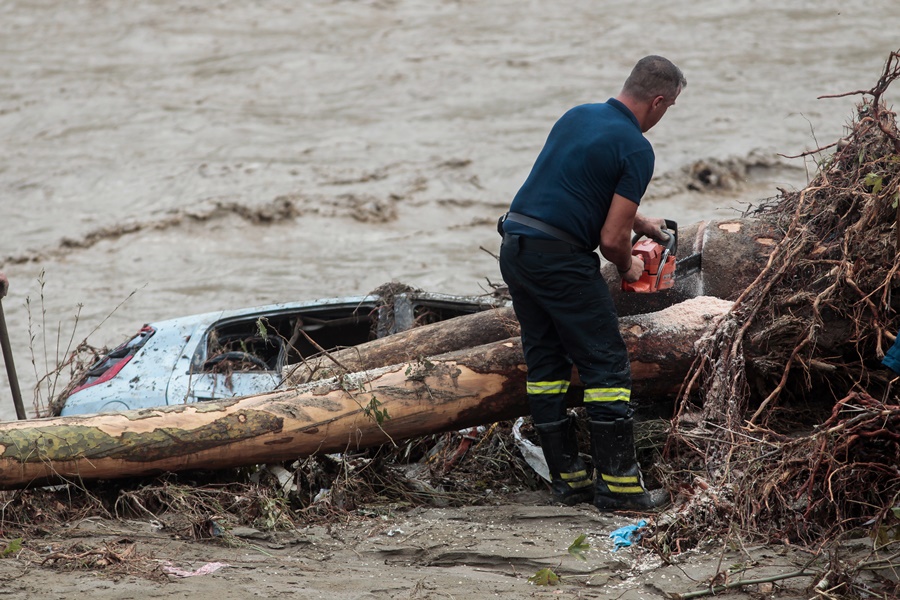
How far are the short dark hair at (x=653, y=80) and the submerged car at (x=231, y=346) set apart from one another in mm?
1850

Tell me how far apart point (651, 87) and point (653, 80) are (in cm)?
3

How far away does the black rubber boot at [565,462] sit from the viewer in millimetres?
4859

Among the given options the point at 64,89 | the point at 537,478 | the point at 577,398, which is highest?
the point at 64,89

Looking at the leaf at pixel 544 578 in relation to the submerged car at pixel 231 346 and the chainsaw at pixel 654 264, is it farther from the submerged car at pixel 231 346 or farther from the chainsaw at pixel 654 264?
the submerged car at pixel 231 346

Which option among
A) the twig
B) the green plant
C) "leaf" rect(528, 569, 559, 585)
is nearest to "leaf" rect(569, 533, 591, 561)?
the green plant

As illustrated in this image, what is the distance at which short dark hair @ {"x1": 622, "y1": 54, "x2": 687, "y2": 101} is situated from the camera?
15.3 ft

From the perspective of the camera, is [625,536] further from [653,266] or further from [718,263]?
[718,263]

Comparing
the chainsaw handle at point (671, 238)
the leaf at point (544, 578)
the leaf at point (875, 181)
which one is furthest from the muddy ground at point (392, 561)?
the leaf at point (875, 181)

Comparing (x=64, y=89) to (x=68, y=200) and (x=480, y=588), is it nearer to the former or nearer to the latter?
(x=68, y=200)

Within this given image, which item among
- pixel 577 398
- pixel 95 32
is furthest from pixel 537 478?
pixel 95 32

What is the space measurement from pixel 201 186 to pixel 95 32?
232 inches

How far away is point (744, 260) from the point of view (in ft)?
18.1

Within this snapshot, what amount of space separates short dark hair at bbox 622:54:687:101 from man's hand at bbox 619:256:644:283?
79 centimetres

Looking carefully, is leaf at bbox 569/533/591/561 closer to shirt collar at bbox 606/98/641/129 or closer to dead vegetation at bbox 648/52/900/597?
dead vegetation at bbox 648/52/900/597
